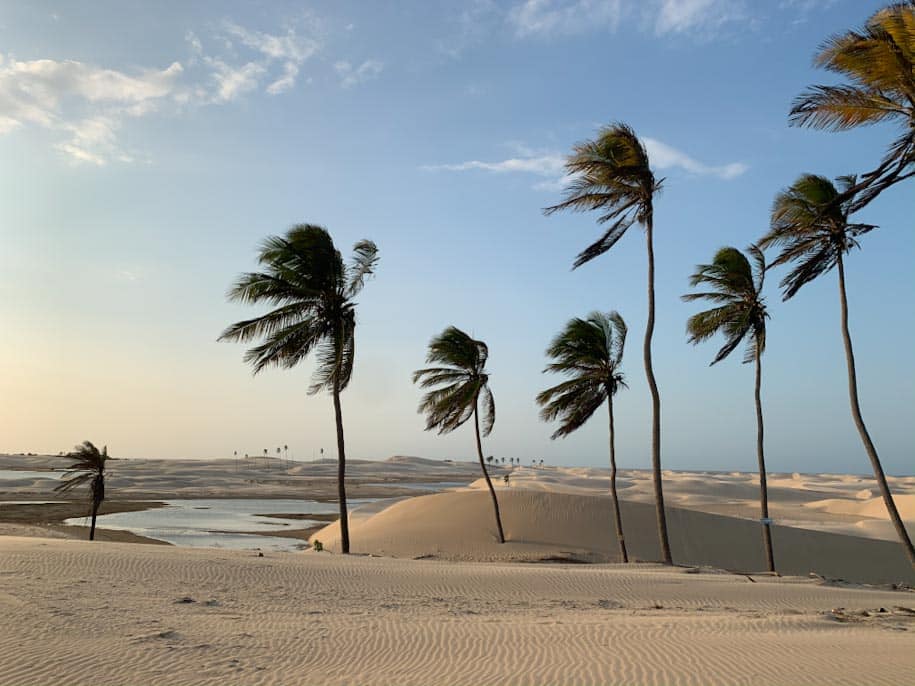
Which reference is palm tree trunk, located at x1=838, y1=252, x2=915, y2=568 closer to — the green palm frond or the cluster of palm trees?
the cluster of palm trees

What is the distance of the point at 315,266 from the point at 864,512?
49737mm

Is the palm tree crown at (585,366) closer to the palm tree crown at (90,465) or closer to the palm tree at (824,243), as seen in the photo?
the palm tree at (824,243)

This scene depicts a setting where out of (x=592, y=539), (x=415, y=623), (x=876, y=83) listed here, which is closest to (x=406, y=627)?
(x=415, y=623)

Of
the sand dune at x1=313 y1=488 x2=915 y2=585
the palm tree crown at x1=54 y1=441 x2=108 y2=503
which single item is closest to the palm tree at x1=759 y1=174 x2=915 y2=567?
the sand dune at x1=313 y1=488 x2=915 y2=585

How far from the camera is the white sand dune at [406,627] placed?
6918 millimetres

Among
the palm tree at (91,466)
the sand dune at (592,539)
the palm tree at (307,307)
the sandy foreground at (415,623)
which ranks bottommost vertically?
the sand dune at (592,539)

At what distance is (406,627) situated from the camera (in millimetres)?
9359

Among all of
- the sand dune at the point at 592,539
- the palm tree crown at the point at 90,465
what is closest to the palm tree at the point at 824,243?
the sand dune at the point at 592,539

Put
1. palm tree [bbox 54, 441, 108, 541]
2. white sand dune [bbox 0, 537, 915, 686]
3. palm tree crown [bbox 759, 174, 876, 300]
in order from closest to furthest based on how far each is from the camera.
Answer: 1. white sand dune [bbox 0, 537, 915, 686]
2. palm tree crown [bbox 759, 174, 876, 300]
3. palm tree [bbox 54, 441, 108, 541]

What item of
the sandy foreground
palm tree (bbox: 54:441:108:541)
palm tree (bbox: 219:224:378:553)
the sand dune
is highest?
palm tree (bbox: 219:224:378:553)

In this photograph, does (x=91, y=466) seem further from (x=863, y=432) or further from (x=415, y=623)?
(x=863, y=432)

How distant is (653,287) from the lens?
20188 millimetres

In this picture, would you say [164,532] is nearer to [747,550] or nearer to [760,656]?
[747,550]

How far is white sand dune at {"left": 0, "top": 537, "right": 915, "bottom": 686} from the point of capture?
272 inches
